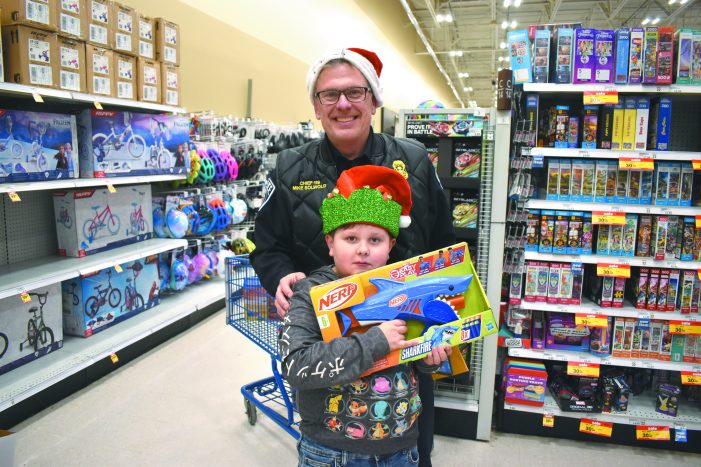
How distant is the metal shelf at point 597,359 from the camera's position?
2758mm

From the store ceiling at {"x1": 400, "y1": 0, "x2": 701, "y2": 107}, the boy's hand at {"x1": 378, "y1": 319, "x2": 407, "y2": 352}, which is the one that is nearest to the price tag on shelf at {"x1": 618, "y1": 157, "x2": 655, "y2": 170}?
the boy's hand at {"x1": 378, "y1": 319, "x2": 407, "y2": 352}

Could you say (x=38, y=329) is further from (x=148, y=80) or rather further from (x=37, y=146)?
(x=148, y=80)

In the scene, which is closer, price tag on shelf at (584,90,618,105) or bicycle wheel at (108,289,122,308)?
price tag on shelf at (584,90,618,105)

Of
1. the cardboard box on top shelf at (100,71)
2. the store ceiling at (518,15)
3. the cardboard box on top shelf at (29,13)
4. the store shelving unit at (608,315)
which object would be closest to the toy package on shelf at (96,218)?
the cardboard box on top shelf at (100,71)

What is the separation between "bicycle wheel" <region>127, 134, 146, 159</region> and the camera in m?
3.83

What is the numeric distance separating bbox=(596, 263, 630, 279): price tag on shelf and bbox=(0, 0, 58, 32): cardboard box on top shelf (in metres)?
3.65

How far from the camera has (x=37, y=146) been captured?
119 inches

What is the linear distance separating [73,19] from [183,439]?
2803 millimetres

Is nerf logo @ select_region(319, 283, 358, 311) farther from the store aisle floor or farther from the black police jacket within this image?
the store aisle floor

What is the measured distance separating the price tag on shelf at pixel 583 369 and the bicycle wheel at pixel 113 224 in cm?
352

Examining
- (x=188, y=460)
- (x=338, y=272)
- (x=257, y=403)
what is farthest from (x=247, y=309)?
(x=338, y=272)

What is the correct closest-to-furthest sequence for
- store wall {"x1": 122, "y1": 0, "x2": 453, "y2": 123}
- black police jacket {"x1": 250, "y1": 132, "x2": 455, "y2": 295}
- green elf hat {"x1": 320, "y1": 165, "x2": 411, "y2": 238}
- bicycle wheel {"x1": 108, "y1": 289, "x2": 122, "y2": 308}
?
green elf hat {"x1": 320, "y1": 165, "x2": 411, "y2": 238}
black police jacket {"x1": 250, "y1": 132, "x2": 455, "y2": 295}
bicycle wheel {"x1": 108, "y1": 289, "x2": 122, "y2": 308}
store wall {"x1": 122, "y1": 0, "x2": 453, "y2": 123}

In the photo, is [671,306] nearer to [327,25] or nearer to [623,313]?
[623,313]

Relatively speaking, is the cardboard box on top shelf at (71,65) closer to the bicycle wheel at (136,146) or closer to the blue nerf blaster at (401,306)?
the bicycle wheel at (136,146)
